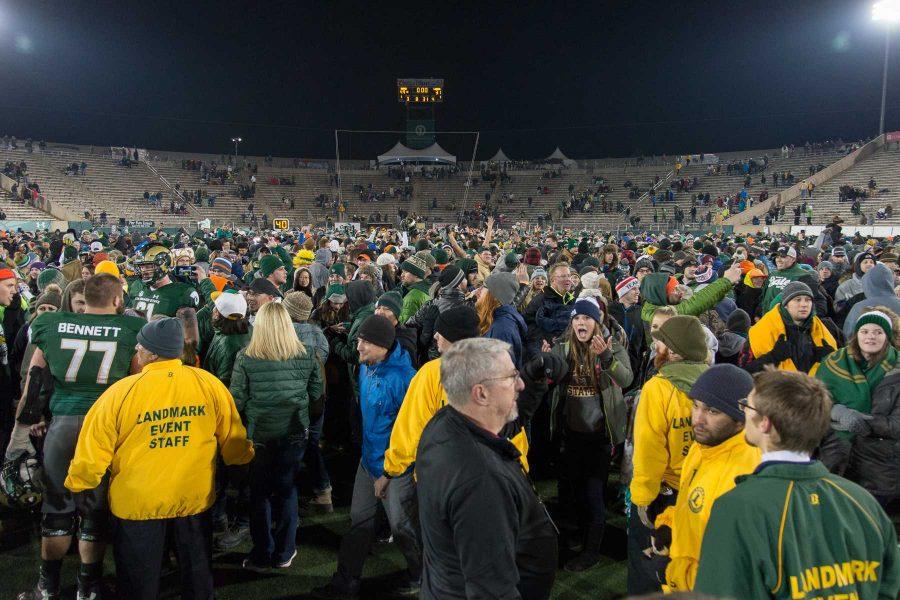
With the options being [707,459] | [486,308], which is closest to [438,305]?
[486,308]

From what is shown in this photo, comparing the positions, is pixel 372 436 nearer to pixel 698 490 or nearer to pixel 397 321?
pixel 397 321

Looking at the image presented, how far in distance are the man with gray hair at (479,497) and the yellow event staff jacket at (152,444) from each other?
1.60 metres

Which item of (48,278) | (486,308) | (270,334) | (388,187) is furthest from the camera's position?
(388,187)

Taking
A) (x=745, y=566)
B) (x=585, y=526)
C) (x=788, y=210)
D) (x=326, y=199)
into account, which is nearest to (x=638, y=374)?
(x=585, y=526)

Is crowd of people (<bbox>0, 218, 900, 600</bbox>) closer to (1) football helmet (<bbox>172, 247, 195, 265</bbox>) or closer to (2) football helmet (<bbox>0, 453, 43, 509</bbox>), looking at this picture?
(2) football helmet (<bbox>0, 453, 43, 509</bbox>)

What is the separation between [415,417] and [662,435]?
1201mm

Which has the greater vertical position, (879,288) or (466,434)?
(879,288)

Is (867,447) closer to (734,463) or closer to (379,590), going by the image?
(734,463)

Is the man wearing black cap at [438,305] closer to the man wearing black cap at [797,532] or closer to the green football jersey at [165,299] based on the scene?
the green football jersey at [165,299]

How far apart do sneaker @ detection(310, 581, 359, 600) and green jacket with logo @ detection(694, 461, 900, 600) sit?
2.45 metres

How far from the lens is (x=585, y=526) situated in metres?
4.09

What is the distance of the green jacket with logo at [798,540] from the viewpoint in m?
1.68

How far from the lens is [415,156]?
4900cm

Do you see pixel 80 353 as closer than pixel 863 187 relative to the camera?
Yes
